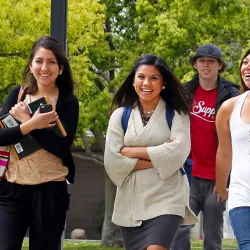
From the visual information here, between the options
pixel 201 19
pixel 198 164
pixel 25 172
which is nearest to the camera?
pixel 25 172

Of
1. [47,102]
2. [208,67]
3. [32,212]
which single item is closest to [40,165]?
[32,212]

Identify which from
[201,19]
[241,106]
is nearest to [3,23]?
[201,19]

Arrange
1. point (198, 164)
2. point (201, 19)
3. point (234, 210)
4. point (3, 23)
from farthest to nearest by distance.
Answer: point (201, 19), point (3, 23), point (198, 164), point (234, 210)

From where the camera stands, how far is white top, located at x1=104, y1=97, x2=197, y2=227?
624 centimetres

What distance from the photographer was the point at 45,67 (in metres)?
6.24

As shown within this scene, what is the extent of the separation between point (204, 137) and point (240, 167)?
2310mm

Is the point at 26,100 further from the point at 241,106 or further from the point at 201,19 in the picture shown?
the point at 201,19

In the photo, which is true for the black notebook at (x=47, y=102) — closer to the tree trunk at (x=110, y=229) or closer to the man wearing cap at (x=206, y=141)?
the man wearing cap at (x=206, y=141)

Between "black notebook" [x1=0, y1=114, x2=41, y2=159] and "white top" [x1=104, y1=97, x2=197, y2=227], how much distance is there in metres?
0.58

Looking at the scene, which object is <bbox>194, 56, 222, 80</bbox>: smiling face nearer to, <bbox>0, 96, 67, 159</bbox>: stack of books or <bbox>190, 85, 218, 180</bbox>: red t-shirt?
<bbox>190, 85, 218, 180</bbox>: red t-shirt

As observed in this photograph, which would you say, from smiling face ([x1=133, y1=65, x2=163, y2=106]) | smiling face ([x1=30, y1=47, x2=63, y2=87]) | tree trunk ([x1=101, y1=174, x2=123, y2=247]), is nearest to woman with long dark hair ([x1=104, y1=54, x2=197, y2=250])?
smiling face ([x1=133, y1=65, x2=163, y2=106])

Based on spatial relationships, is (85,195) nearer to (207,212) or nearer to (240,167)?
(207,212)

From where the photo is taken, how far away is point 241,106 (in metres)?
5.58

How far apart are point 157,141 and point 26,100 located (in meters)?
1.00
